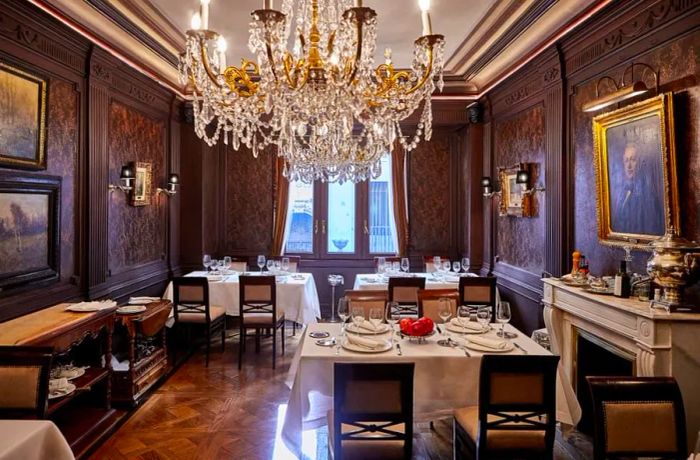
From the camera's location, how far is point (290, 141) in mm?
4586

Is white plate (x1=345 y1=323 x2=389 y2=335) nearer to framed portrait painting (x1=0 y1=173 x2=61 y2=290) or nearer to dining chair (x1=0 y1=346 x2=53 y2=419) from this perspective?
dining chair (x1=0 y1=346 x2=53 y2=419)

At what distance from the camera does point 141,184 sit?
5477 millimetres

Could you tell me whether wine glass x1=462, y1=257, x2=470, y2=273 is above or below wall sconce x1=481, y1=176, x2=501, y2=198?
below

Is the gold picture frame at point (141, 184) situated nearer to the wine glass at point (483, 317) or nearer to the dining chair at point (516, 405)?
the wine glass at point (483, 317)

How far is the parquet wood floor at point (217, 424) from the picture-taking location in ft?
10.6

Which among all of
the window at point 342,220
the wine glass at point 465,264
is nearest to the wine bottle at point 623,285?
the wine glass at point 465,264

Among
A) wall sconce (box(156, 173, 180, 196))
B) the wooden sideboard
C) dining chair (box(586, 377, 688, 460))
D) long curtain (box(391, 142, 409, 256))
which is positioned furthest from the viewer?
long curtain (box(391, 142, 409, 256))

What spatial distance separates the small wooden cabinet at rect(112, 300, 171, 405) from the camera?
3984 mm

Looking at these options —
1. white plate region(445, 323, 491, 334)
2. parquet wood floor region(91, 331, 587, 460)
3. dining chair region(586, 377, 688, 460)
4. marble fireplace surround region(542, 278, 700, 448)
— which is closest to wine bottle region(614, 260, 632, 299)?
marble fireplace surround region(542, 278, 700, 448)

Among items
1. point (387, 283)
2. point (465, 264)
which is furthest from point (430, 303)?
point (465, 264)

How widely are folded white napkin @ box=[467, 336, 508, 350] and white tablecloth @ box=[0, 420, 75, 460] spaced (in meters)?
2.23

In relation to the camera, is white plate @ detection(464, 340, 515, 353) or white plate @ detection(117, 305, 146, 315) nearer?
white plate @ detection(464, 340, 515, 353)

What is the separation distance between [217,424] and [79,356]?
1414 mm

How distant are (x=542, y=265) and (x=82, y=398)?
4.40 metres
